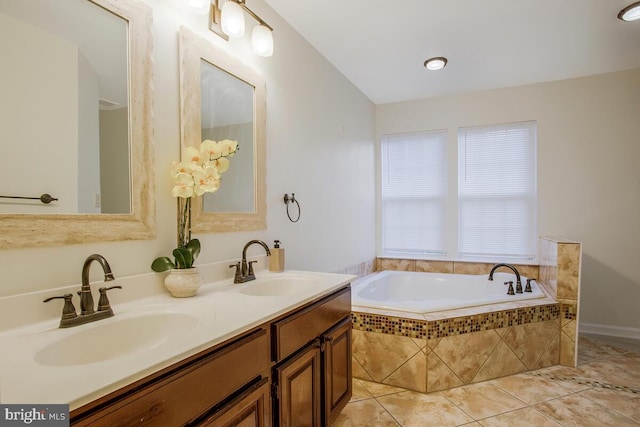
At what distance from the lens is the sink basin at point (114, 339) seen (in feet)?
3.02

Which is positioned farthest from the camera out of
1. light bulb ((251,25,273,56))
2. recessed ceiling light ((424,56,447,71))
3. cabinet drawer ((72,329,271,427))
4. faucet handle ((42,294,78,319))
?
recessed ceiling light ((424,56,447,71))

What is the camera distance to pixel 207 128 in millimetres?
1717

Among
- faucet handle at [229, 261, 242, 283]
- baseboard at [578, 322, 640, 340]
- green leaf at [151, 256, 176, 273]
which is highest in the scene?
green leaf at [151, 256, 176, 273]

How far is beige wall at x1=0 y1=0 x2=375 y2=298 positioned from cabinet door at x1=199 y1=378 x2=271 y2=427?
643 mm

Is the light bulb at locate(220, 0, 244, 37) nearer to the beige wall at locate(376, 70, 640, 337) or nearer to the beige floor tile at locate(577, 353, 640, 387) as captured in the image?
the beige wall at locate(376, 70, 640, 337)

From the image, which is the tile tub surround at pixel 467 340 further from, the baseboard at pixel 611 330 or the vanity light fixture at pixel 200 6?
the vanity light fixture at pixel 200 6

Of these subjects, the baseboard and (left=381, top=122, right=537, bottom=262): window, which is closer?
the baseboard

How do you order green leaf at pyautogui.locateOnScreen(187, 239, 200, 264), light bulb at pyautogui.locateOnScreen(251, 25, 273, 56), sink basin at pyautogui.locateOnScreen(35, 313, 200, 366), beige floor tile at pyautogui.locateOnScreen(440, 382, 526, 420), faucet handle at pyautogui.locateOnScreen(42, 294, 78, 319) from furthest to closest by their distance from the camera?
beige floor tile at pyautogui.locateOnScreen(440, 382, 526, 420) < light bulb at pyautogui.locateOnScreen(251, 25, 273, 56) < green leaf at pyautogui.locateOnScreen(187, 239, 200, 264) < faucet handle at pyautogui.locateOnScreen(42, 294, 78, 319) < sink basin at pyautogui.locateOnScreen(35, 313, 200, 366)

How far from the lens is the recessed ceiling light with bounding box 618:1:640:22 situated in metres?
2.16

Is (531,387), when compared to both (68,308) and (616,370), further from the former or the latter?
(68,308)

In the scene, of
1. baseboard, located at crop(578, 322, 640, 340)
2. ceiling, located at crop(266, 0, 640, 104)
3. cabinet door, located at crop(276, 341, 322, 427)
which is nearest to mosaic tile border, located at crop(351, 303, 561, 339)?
cabinet door, located at crop(276, 341, 322, 427)

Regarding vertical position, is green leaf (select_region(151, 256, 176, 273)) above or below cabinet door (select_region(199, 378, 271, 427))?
above

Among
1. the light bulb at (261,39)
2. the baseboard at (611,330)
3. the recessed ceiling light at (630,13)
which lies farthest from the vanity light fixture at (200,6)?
the baseboard at (611,330)

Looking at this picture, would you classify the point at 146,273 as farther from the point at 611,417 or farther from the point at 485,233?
the point at 485,233
